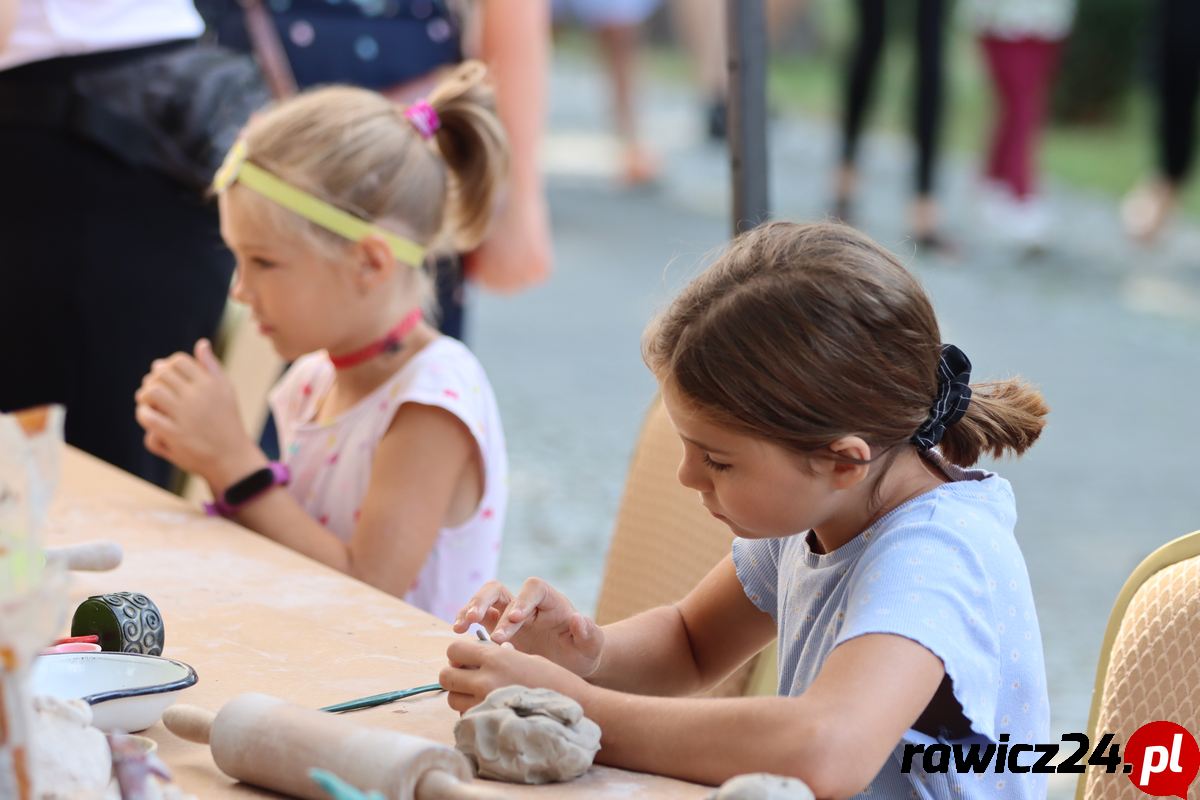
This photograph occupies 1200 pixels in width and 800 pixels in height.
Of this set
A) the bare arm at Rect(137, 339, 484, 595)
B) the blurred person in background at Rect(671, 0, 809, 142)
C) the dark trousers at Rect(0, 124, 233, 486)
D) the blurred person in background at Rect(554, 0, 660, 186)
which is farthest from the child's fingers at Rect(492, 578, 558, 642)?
the blurred person in background at Rect(671, 0, 809, 142)

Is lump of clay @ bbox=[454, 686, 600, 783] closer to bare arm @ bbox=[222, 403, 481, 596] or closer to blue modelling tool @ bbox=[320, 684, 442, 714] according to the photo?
blue modelling tool @ bbox=[320, 684, 442, 714]

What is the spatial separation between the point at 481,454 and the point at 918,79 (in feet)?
15.8

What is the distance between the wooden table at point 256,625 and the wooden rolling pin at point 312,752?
0.03 meters

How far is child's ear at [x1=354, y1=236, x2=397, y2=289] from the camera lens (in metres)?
2.01

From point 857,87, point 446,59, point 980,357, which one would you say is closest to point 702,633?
point 446,59

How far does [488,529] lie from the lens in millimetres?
2037

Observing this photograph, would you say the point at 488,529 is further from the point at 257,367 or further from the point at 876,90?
the point at 876,90

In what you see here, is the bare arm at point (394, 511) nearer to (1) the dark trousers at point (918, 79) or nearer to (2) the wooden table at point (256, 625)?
(2) the wooden table at point (256, 625)

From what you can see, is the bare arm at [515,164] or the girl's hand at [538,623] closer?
the girl's hand at [538,623]

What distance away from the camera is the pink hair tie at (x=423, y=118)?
2.10m

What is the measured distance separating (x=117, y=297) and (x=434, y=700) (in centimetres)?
124

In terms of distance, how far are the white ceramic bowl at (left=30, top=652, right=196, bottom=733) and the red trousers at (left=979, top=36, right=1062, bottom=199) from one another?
20.8 ft

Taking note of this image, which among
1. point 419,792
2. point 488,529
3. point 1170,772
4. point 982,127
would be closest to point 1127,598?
point 1170,772

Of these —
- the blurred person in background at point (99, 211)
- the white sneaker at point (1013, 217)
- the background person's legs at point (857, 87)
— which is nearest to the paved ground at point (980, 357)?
the white sneaker at point (1013, 217)
